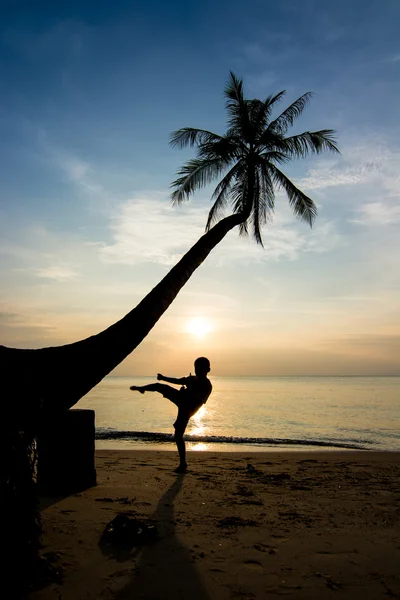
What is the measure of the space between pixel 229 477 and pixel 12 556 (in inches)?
210

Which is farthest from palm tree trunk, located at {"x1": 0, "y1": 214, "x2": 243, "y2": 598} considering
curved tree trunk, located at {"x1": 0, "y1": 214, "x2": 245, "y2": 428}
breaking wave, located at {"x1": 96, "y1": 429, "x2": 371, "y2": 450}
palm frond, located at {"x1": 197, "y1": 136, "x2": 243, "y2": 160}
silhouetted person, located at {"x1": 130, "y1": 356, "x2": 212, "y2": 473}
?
breaking wave, located at {"x1": 96, "y1": 429, "x2": 371, "y2": 450}

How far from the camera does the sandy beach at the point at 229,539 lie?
11.3 feet

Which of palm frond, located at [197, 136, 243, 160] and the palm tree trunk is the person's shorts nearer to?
the palm tree trunk

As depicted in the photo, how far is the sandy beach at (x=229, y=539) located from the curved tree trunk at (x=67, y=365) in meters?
1.41

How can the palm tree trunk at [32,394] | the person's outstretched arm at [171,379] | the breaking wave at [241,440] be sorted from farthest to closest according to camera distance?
the breaking wave at [241,440] → the person's outstretched arm at [171,379] → the palm tree trunk at [32,394]

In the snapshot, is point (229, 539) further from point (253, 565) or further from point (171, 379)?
point (171, 379)

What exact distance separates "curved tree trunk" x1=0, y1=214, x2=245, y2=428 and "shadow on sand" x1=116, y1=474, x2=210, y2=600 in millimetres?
1591

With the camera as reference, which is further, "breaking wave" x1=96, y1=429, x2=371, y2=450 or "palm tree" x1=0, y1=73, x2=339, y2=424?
"breaking wave" x1=96, y1=429, x2=371, y2=450

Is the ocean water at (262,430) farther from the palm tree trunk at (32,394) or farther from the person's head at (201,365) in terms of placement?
the palm tree trunk at (32,394)

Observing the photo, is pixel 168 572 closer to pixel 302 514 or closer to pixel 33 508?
pixel 33 508

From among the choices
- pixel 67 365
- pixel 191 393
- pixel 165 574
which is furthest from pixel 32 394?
pixel 191 393

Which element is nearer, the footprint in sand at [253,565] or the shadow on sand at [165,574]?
the shadow on sand at [165,574]

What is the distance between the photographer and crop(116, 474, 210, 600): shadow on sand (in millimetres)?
3314

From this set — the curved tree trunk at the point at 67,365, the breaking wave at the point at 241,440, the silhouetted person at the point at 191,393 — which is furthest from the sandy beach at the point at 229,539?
the breaking wave at the point at 241,440
